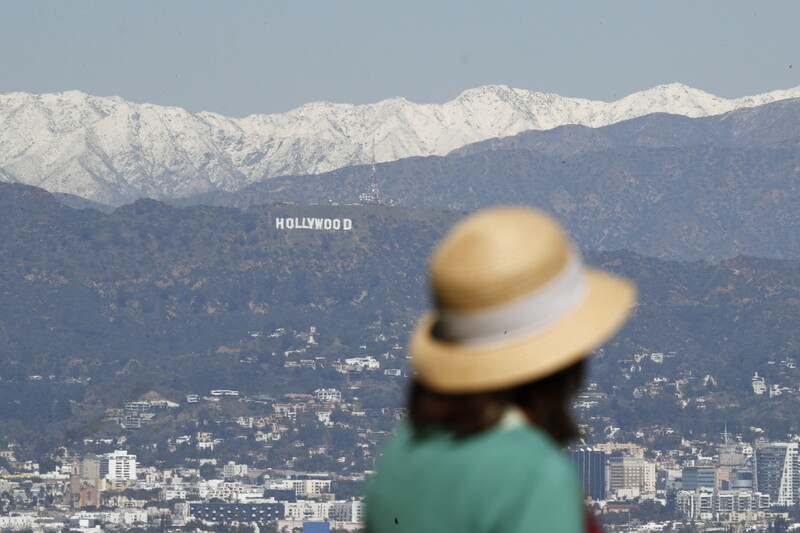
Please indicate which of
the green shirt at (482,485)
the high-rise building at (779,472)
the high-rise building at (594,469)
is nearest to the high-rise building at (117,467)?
the high-rise building at (594,469)

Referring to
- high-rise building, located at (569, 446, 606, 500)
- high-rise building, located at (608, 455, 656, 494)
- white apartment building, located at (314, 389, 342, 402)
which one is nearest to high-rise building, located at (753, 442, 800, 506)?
high-rise building, located at (608, 455, 656, 494)

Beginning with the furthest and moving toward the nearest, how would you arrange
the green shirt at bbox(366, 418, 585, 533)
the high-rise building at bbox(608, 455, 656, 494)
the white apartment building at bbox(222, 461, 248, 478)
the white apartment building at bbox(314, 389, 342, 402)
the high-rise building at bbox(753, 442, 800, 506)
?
the white apartment building at bbox(314, 389, 342, 402), the white apartment building at bbox(222, 461, 248, 478), the high-rise building at bbox(753, 442, 800, 506), the high-rise building at bbox(608, 455, 656, 494), the green shirt at bbox(366, 418, 585, 533)

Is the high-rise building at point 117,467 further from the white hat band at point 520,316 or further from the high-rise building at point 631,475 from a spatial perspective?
the white hat band at point 520,316

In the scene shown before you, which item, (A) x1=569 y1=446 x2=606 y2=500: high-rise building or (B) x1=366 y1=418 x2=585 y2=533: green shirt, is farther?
(A) x1=569 y1=446 x2=606 y2=500: high-rise building

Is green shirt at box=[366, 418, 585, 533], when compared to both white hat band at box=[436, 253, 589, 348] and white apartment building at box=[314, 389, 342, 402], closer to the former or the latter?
white hat band at box=[436, 253, 589, 348]

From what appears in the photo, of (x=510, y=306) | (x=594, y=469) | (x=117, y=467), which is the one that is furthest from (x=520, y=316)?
(x=117, y=467)

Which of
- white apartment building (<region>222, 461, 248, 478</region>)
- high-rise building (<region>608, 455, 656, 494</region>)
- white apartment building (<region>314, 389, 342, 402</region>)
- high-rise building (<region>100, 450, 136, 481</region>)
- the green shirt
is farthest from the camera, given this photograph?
white apartment building (<region>314, 389, 342, 402</region>)

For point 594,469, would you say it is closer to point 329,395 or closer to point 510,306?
point 329,395

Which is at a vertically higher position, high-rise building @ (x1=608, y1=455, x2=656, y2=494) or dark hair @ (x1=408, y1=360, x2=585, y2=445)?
high-rise building @ (x1=608, y1=455, x2=656, y2=494)
